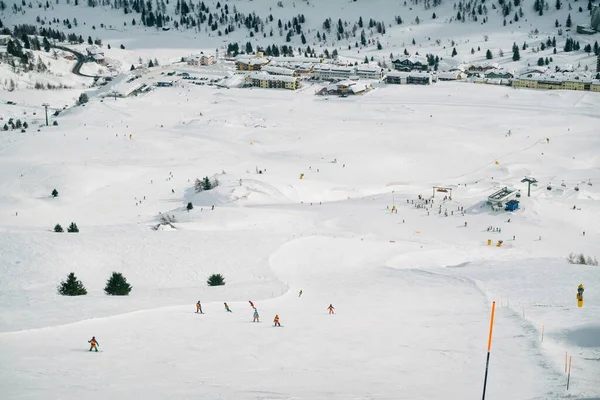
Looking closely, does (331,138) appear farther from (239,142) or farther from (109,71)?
(109,71)

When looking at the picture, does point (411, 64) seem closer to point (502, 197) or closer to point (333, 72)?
point (333, 72)

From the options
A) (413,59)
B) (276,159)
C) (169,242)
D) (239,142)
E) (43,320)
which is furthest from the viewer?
(413,59)

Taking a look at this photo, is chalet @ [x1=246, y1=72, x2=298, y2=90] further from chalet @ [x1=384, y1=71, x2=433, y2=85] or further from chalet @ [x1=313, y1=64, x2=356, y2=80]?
chalet @ [x1=384, y1=71, x2=433, y2=85]

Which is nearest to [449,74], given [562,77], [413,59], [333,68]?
[413,59]

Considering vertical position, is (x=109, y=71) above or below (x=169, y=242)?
above

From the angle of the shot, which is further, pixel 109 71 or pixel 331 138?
pixel 109 71

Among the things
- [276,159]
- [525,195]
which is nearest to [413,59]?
[276,159]

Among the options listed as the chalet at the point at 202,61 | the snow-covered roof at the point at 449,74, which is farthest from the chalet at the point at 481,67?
the chalet at the point at 202,61
